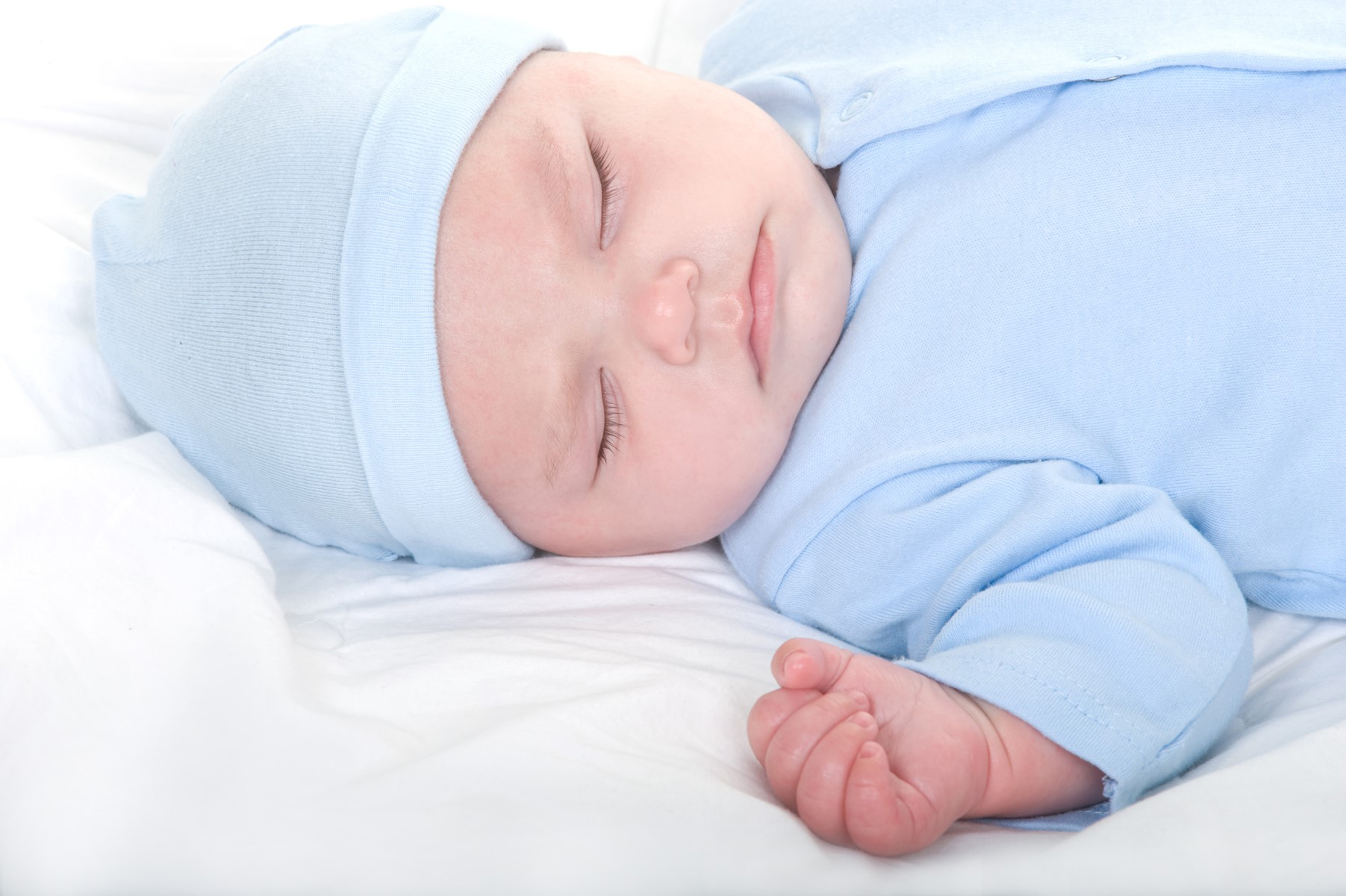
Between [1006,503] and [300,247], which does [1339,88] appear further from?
[300,247]

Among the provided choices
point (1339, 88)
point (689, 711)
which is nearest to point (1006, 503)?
point (689, 711)

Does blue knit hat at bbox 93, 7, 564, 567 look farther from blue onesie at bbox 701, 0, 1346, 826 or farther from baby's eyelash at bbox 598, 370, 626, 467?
blue onesie at bbox 701, 0, 1346, 826

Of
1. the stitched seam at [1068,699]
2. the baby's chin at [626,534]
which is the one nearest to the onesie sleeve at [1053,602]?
the stitched seam at [1068,699]

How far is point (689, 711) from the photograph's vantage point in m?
0.94

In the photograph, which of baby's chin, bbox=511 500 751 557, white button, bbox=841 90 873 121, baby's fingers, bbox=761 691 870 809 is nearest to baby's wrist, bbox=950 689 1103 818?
baby's fingers, bbox=761 691 870 809

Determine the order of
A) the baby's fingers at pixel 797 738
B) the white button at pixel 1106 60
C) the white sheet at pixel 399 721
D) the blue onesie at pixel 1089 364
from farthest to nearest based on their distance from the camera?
the white button at pixel 1106 60 → the blue onesie at pixel 1089 364 → the baby's fingers at pixel 797 738 → the white sheet at pixel 399 721

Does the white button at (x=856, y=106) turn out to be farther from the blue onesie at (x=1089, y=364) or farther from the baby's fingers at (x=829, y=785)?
the baby's fingers at (x=829, y=785)

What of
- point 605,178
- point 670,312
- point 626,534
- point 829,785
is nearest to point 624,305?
point 670,312

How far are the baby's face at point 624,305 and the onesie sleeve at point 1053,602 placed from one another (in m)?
0.17

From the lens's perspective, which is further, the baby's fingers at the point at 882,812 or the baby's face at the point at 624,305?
the baby's face at the point at 624,305

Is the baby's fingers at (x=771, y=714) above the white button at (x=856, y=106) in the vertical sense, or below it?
below

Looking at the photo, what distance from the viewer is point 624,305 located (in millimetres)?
1108

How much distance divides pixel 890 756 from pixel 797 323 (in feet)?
1.64

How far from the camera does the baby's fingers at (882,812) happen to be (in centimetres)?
79
